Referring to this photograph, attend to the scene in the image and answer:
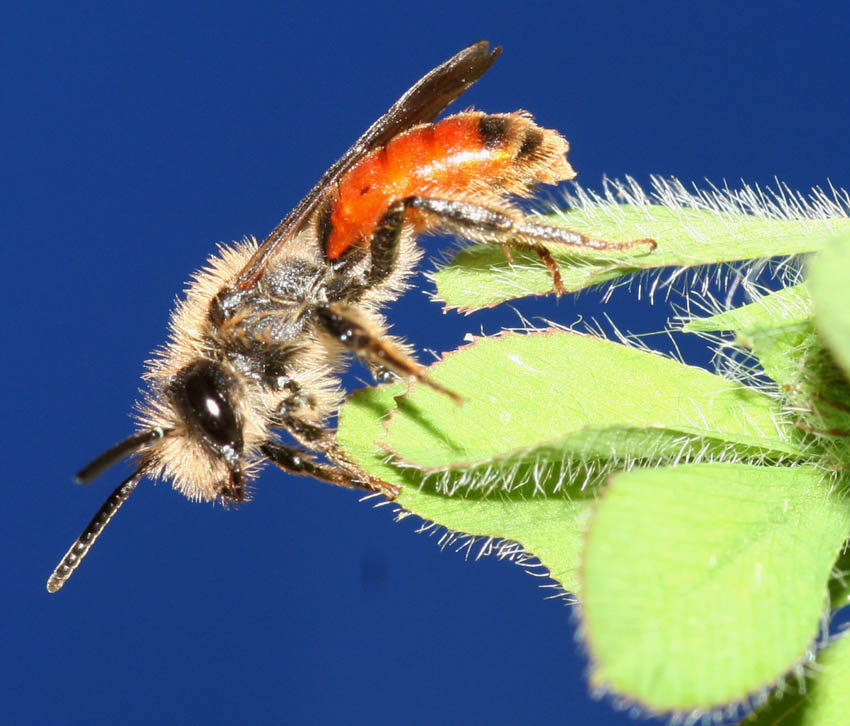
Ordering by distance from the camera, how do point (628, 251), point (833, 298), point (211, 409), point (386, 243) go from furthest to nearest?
point (386, 243) → point (211, 409) → point (628, 251) → point (833, 298)

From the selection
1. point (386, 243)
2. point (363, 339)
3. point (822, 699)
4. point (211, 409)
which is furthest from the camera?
point (386, 243)

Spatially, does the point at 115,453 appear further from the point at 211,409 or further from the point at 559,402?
the point at 559,402

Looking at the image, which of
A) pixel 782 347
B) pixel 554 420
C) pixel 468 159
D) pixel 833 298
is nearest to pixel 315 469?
pixel 554 420

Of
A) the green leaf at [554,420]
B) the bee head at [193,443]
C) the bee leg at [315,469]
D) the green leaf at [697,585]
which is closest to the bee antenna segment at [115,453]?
the bee head at [193,443]

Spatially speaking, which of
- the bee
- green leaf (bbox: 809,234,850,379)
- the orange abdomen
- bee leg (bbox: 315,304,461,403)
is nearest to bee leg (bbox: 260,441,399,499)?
the bee

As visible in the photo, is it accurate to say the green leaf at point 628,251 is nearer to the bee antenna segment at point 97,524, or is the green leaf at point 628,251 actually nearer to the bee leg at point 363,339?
the bee leg at point 363,339

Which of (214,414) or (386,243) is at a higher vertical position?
(386,243)

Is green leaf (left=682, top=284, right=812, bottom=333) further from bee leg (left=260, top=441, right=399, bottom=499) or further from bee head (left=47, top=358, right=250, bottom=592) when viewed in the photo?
bee head (left=47, top=358, right=250, bottom=592)
